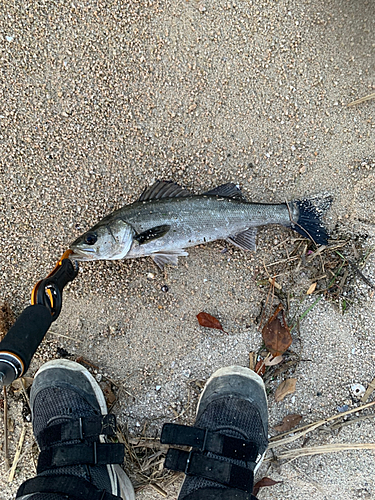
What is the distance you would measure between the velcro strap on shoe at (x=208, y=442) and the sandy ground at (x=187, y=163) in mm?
384

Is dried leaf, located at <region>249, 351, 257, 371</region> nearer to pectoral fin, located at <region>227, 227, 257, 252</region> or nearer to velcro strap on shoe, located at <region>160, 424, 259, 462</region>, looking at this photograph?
velcro strap on shoe, located at <region>160, 424, 259, 462</region>

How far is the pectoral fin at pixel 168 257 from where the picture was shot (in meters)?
3.36

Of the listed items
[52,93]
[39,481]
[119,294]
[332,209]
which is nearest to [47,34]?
[52,93]

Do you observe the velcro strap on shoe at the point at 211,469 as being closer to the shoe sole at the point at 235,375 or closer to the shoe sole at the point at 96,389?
the shoe sole at the point at 235,375

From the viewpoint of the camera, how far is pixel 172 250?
11.0 ft

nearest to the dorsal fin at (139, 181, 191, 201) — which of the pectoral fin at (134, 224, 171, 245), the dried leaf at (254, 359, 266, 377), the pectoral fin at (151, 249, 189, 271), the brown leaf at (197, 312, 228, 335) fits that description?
the pectoral fin at (134, 224, 171, 245)

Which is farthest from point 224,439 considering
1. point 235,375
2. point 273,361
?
point 273,361

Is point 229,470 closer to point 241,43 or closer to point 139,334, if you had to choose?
point 139,334

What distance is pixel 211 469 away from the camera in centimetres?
311

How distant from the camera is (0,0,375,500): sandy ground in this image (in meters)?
3.40

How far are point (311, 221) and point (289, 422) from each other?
1950 millimetres

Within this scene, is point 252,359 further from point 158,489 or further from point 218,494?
point 158,489

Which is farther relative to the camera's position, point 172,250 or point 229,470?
point 172,250

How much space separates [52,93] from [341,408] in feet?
13.4
